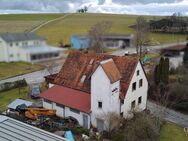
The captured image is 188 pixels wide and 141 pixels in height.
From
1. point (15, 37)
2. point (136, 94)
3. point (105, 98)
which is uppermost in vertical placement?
point (15, 37)

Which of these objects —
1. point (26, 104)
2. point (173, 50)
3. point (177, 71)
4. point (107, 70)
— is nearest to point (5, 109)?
point (26, 104)

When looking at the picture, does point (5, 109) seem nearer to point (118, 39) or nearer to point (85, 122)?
point (85, 122)

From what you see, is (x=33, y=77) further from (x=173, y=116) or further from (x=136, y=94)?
(x=173, y=116)

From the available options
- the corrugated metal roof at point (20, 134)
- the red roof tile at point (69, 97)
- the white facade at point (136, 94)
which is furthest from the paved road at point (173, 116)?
the corrugated metal roof at point (20, 134)

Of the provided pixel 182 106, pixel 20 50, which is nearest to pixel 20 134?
pixel 182 106

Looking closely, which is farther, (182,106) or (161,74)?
(161,74)

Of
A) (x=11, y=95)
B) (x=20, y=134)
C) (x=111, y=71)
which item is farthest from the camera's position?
(x=11, y=95)

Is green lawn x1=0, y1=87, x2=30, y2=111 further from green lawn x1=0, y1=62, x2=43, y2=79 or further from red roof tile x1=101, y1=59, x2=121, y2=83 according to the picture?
red roof tile x1=101, y1=59, x2=121, y2=83

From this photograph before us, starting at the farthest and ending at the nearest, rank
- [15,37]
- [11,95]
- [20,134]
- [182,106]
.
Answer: [15,37] → [11,95] → [182,106] → [20,134]

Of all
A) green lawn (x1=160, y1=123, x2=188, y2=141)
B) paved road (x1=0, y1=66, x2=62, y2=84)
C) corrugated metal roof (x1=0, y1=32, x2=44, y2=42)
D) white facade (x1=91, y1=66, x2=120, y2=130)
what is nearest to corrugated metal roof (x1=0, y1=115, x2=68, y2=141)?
white facade (x1=91, y1=66, x2=120, y2=130)
